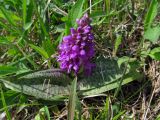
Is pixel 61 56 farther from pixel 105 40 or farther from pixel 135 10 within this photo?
pixel 135 10

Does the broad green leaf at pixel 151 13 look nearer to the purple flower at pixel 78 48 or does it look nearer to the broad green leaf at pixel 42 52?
the purple flower at pixel 78 48

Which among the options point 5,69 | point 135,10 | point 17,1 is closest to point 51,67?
point 5,69

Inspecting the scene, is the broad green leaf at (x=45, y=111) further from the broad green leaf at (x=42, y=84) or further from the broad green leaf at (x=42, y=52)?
the broad green leaf at (x=42, y=52)

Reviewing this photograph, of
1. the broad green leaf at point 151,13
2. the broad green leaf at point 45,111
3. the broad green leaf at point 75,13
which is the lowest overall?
the broad green leaf at point 45,111

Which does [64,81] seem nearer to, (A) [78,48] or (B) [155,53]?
(A) [78,48]

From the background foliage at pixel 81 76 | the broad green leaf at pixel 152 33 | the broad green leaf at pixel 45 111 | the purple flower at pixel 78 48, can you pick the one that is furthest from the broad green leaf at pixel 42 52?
the broad green leaf at pixel 152 33

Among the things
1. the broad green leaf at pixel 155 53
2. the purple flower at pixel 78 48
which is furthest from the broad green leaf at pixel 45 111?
the broad green leaf at pixel 155 53

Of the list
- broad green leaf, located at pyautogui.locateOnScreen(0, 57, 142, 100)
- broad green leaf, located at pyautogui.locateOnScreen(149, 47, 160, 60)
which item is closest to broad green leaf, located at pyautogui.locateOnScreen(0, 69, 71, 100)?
broad green leaf, located at pyautogui.locateOnScreen(0, 57, 142, 100)

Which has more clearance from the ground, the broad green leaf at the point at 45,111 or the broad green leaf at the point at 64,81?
the broad green leaf at the point at 64,81

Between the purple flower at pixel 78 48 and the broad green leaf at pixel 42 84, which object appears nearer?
the purple flower at pixel 78 48
